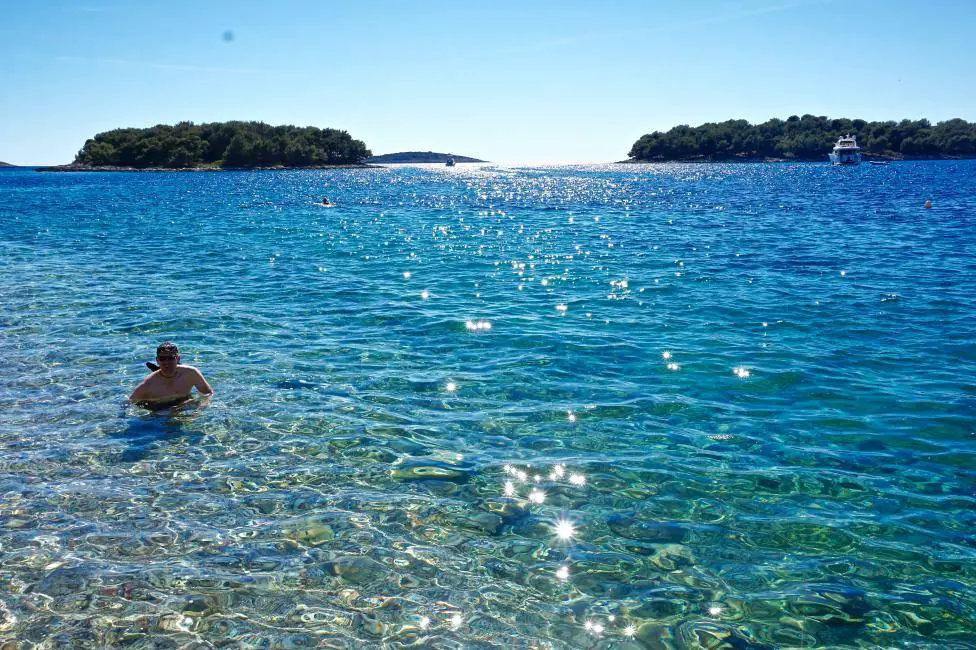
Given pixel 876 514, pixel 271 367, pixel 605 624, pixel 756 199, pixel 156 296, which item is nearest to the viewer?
pixel 605 624

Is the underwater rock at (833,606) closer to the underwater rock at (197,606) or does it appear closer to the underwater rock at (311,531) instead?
the underwater rock at (311,531)

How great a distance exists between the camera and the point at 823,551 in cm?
720

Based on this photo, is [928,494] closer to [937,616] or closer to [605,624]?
[937,616]

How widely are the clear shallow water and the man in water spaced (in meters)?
0.53

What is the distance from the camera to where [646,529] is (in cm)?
761

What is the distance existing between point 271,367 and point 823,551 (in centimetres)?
1096

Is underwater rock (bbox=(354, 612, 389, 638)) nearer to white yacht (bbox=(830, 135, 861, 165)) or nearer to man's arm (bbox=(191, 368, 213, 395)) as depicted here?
man's arm (bbox=(191, 368, 213, 395))

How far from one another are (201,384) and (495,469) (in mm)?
6173

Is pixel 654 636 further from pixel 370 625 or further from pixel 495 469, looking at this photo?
pixel 495 469

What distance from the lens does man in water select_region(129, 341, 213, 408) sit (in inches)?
441

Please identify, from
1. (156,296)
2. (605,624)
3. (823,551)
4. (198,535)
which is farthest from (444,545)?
(156,296)

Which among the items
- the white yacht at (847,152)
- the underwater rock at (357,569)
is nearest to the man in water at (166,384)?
the underwater rock at (357,569)

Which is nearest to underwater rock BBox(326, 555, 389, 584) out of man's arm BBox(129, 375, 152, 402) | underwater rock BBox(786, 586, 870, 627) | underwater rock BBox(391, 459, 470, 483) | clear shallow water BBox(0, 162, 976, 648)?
clear shallow water BBox(0, 162, 976, 648)

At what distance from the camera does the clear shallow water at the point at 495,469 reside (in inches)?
243
